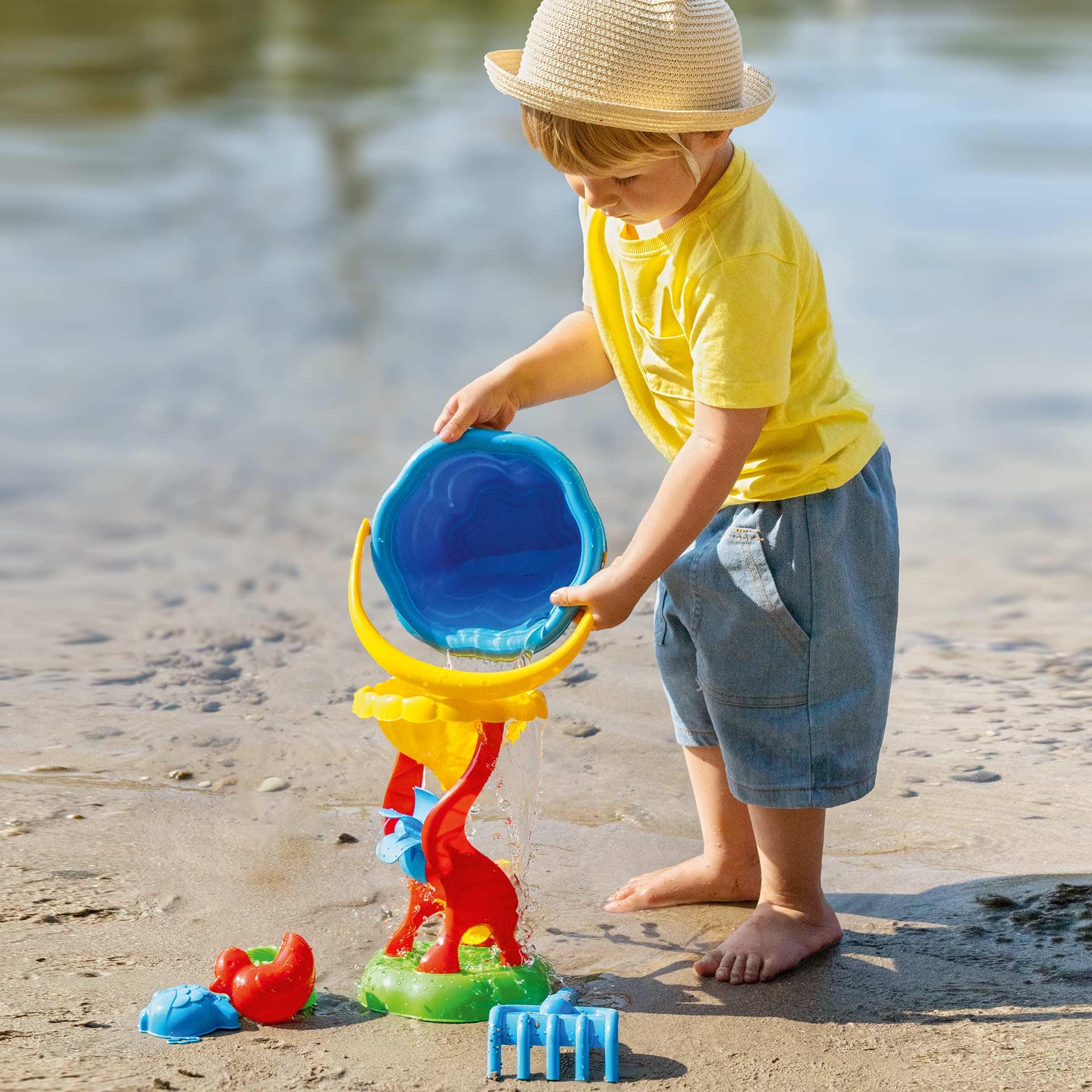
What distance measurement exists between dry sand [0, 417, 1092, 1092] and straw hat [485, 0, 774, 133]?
3.62ft

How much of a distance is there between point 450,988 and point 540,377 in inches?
34.3

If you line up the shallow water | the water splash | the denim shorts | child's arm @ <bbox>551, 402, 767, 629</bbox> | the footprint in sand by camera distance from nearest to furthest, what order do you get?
child's arm @ <bbox>551, 402, 767, 629</bbox>
the denim shorts
the water splash
the footprint in sand
the shallow water

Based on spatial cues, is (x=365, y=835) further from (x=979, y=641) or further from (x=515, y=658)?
(x=979, y=641)

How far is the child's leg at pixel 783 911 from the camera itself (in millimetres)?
2018

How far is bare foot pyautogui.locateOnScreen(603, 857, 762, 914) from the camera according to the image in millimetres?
2217

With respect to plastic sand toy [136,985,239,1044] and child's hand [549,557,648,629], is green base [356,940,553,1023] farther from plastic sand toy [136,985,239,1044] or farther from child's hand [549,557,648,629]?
child's hand [549,557,648,629]

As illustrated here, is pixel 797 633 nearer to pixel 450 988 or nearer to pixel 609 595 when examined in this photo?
→ pixel 609 595

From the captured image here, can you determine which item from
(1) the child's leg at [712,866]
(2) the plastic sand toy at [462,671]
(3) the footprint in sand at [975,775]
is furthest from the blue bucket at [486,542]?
(3) the footprint in sand at [975,775]

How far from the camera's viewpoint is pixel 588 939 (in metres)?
2.13

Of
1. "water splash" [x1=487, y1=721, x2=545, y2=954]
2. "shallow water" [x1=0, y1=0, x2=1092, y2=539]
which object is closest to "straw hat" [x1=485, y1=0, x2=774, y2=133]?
"water splash" [x1=487, y1=721, x2=545, y2=954]

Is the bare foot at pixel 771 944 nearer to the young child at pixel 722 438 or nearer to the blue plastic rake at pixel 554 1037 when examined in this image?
the young child at pixel 722 438

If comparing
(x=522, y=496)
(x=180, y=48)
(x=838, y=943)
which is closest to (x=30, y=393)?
(x=522, y=496)

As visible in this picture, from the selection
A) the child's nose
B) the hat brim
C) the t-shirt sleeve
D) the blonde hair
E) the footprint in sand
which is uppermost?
the hat brim

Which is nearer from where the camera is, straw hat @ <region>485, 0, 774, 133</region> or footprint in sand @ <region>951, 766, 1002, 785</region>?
straw hat @ <region>485, 0, 774, 133</region>
